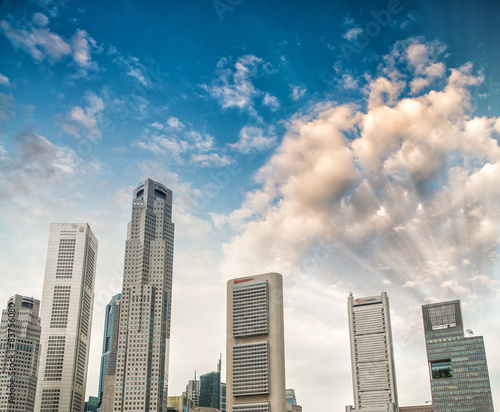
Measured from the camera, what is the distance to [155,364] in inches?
7766

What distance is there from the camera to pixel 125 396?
189 metres

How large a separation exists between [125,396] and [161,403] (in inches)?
488

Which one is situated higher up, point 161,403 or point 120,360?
point 120,360

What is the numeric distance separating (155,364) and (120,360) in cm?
1190

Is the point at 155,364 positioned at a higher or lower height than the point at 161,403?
higher

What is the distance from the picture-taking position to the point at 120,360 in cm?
19750

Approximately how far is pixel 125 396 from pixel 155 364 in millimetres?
14318

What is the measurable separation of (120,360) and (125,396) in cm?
1324

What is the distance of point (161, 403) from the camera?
193250 mm
